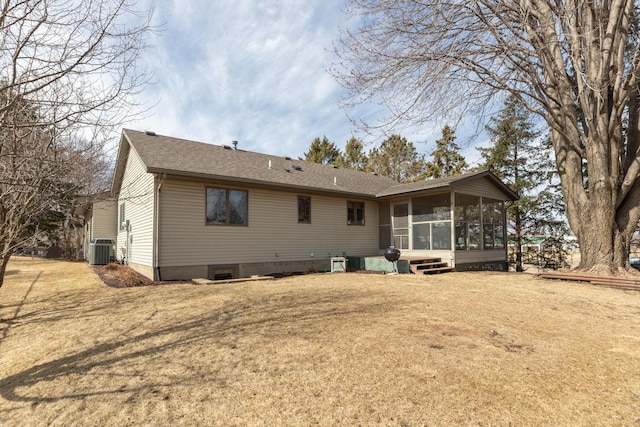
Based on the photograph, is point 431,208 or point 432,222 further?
point 431,208

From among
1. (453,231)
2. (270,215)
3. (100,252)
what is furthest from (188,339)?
(100,252)

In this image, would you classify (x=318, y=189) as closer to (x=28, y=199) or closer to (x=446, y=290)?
(x=446, y=290)

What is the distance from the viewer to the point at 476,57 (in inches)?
378

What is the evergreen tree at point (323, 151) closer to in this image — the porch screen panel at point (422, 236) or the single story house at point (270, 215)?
the single story house at point (270, 215)

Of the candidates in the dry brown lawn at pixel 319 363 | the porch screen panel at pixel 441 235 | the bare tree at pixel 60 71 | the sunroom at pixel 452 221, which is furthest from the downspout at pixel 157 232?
the porch screen panel at pixel 441 235

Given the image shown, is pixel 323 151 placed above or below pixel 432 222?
above

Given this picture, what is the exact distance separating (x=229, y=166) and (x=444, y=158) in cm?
2253

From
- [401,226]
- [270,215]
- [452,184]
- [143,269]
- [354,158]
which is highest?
[354,158]

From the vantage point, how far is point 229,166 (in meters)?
11.5

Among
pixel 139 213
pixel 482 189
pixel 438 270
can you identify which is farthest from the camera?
pixel 482 189

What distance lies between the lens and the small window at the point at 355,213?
14.2 meters

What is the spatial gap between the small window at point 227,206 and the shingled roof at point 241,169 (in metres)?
0.61

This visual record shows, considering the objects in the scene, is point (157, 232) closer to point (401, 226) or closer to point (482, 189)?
point (401, 226)

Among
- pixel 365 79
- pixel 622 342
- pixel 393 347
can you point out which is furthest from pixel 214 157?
pixel 622 342
